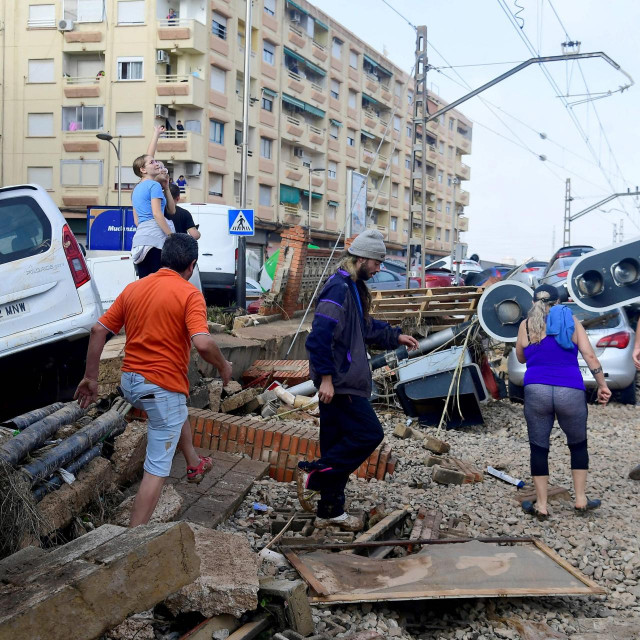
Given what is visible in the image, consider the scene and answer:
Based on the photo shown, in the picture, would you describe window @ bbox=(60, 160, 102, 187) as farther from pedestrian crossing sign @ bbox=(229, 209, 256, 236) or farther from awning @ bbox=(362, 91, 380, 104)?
pedestrian crossing sign @ bbox=(229, 209, 256, 236)

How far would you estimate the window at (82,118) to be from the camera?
4144 centimetres

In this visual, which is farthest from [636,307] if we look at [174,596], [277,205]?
[277,205]

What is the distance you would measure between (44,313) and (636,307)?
10036 millimetres

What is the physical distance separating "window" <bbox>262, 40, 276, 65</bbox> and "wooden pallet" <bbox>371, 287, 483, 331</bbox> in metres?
37.7

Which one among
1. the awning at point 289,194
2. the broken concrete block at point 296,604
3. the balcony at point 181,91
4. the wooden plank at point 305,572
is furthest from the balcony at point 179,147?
the broken concrete block at point 296,604

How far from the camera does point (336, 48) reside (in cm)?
5400

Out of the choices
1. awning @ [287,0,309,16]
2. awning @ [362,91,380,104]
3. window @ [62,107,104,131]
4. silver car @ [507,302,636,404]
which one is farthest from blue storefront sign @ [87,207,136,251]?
awning @ [362,91,380,104]

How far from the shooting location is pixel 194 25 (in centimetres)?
3988

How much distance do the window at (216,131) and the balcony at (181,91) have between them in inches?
51.2

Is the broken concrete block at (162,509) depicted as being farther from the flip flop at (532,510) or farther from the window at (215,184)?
the window at (215,184)

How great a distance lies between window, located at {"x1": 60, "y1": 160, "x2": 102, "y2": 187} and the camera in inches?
1618

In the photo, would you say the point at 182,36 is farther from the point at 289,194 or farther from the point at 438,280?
the point at 438,280

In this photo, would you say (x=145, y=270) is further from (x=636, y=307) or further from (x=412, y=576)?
(x=636, y=307)

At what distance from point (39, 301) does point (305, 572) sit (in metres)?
3.07
